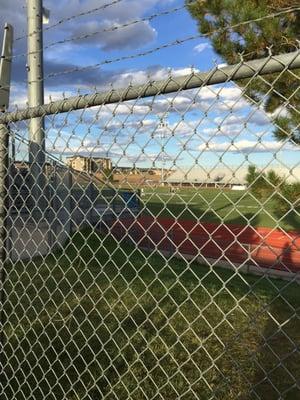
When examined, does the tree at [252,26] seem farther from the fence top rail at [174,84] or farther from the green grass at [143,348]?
the fence top rail at [174,84]

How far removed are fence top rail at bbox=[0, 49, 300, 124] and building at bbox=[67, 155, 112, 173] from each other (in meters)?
0.29

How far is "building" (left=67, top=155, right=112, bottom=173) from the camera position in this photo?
9.72 ft

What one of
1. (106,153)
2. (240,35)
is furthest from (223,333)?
(240,35)

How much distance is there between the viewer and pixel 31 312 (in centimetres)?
623

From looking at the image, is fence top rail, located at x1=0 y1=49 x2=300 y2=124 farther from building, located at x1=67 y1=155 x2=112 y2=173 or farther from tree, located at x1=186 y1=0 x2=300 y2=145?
tree, located at x1=186 y1=0 x2=300 y2=145

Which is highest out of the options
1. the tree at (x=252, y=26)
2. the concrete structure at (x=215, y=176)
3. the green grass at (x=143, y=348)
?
the concrete structure at (x=215, y=176)

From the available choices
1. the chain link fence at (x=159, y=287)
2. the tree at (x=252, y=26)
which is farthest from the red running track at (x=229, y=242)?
the tree at (x=252, y=26)

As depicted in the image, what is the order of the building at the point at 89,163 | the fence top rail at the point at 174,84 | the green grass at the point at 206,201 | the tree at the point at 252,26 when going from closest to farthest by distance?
1. the fence top rail at the point at 174,84
2. the green grass at the point at 206,201
3. the building at the point at 89,163
4. the tree at the point at 252,26

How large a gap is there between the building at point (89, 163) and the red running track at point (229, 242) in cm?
35

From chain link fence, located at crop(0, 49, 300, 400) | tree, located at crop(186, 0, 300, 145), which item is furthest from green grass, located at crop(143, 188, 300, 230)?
tree, located at crop(186, 0, 300, 145)

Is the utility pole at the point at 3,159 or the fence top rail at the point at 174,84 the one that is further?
the utility pole at the point at 3,159

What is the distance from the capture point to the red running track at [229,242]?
2.58 meters

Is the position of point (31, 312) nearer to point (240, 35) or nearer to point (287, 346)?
point (287, 346)

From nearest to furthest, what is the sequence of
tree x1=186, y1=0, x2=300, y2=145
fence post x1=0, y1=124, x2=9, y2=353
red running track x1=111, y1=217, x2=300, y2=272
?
red running track x1=111, y1=217, x2=300, y2=272 → fence post x1=0, y1=124, x2=9, y2=353 → tree x1=186, y1=0, x2=300, y2=145
